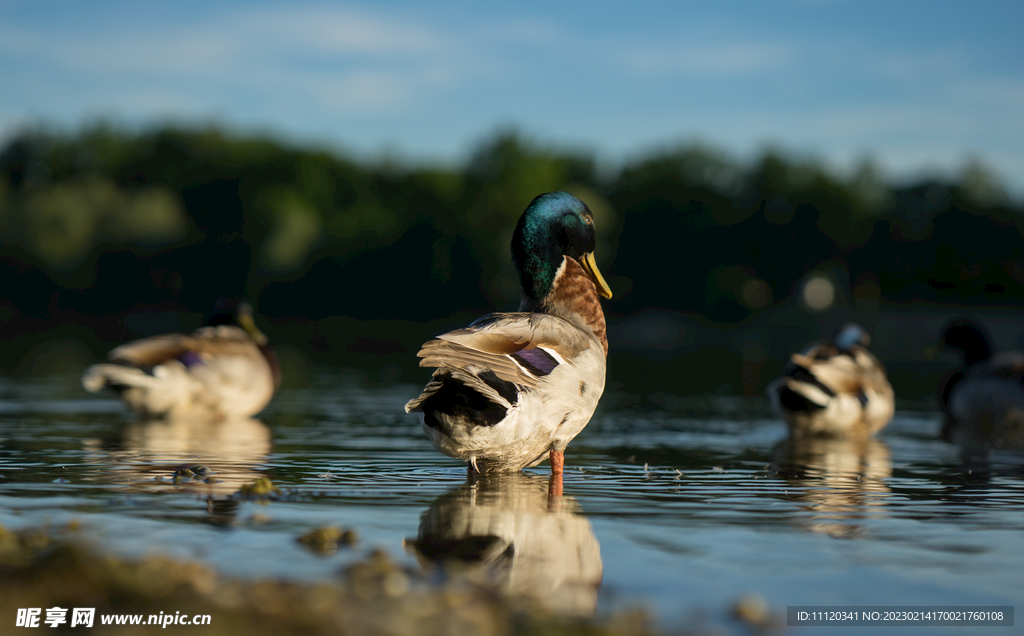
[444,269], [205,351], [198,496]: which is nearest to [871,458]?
[198,496]

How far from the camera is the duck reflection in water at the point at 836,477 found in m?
6.07

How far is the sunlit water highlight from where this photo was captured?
4465 mm

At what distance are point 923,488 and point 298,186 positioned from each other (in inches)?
4190

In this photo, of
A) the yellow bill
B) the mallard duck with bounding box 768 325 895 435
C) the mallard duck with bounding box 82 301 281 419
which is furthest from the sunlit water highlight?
the yellow bill

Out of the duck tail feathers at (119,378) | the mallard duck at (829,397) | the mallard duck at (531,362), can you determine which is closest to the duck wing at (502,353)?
the mallard duck at (531,362)

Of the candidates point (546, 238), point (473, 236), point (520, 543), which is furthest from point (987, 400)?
point (473, 236)

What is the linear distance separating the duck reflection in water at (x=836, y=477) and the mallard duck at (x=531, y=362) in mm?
1603

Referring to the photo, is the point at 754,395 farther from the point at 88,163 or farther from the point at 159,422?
the point at 88,163

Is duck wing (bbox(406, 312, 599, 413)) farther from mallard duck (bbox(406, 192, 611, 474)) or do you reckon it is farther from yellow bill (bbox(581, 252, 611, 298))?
yellow bill (bbox(581, 252, 611, 298))

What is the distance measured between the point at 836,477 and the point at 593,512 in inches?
108

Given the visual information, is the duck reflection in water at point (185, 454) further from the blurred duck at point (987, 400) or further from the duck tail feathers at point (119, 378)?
the blurred duck at point (987, 400)

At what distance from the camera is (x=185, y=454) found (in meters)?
8.62

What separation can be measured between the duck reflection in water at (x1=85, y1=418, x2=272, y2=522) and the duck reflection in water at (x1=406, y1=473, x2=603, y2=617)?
140 cm

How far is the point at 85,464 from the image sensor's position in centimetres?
784
